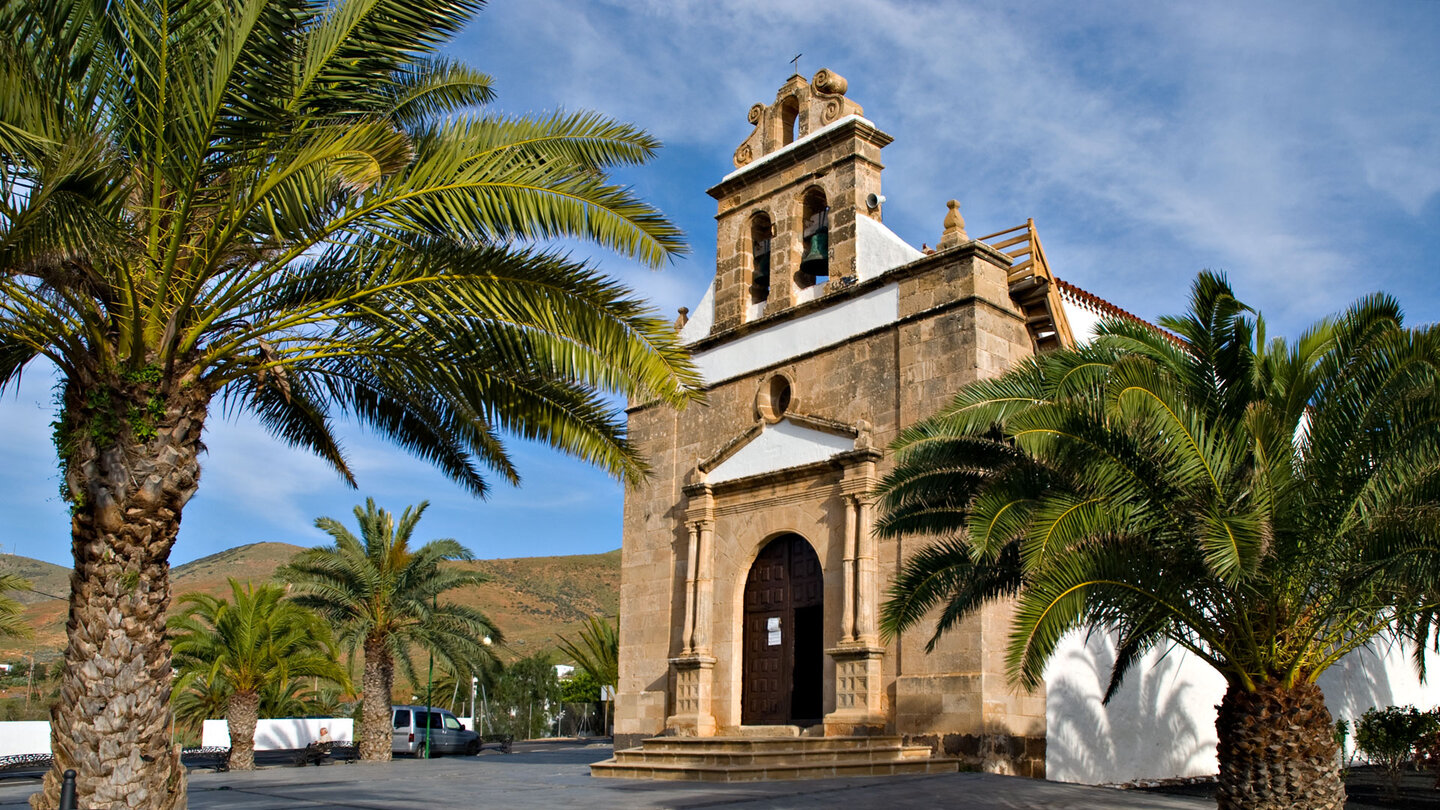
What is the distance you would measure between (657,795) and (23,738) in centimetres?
2219

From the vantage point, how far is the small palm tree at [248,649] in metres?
20.6

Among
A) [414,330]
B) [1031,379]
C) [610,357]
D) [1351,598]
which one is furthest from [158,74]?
[1351,598]

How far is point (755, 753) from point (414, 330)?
7.19m

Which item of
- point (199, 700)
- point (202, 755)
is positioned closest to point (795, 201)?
point (199, 700)

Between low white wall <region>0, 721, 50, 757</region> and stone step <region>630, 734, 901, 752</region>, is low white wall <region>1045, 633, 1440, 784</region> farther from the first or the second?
low white wall <region>0, 721, 50, 757</region>

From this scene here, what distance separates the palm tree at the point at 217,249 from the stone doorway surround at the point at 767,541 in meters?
7.19

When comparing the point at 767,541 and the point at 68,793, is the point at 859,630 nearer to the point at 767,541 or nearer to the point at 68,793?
the point at 767,541

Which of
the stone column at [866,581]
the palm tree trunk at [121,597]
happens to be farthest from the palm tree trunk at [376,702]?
the palm tree trunk at [121,597]

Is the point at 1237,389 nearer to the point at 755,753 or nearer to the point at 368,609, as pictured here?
the point at 755,753

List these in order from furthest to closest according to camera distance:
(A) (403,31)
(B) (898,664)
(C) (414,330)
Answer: (B) (898,664)
(C) (414,330)
(A) (403,31)

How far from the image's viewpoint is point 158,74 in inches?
253

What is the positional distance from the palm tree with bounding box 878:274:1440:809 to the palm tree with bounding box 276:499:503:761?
1495 cm

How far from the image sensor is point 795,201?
17.1 metres

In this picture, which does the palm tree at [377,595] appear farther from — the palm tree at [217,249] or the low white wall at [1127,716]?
the palm tree at [217,249]
